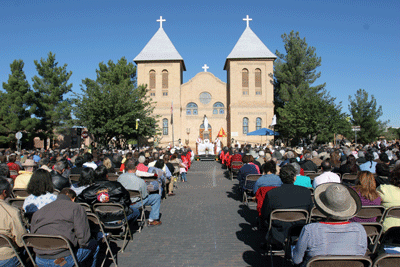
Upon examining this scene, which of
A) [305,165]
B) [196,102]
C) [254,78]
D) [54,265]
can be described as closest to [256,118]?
[254,78]

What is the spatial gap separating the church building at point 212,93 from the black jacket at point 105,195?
123 ft

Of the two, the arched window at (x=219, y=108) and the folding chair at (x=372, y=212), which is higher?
the arched window at (x=219, y=108)

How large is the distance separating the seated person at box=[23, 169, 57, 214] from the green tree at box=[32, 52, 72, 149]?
4655 cm

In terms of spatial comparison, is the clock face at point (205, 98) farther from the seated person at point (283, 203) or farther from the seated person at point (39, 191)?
the seated person at point (39, 191)

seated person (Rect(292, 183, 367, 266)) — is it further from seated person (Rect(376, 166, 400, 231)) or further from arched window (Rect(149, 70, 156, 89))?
arched window (Rect(149, 70, 156, 89))

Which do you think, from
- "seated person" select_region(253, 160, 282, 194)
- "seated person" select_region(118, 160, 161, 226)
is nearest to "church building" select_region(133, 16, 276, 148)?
"seated person" select_region(118, 160, 161, 226)

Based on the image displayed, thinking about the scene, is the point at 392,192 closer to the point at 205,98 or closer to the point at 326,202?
the point at 326,202

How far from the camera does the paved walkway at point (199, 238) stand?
17.5ft

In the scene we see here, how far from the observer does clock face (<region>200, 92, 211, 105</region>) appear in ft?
154

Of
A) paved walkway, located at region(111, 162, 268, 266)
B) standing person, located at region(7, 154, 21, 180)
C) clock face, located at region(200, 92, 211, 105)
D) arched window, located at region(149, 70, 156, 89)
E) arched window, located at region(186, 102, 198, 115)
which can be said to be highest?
arched window, located at region(149, 70, 156, 89)

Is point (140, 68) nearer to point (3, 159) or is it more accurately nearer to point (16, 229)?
point (3, 159)

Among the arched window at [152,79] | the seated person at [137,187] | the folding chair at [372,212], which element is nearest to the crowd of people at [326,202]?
the folding chair at [372,212]

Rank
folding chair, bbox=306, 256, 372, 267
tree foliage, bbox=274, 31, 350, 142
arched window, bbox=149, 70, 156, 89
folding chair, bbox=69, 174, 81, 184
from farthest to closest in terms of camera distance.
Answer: arched window, bbox=149, 70, 156, 89
tree foliage, bbox=274, 31, 350, 142
folding chair, bbox=69, 174, 81, 184
folding chair, bbox=306, 256, 372, 267

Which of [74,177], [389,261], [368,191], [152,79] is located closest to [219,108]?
[152,79]
